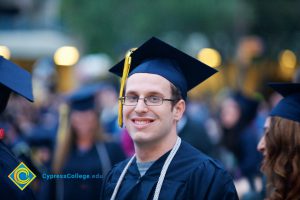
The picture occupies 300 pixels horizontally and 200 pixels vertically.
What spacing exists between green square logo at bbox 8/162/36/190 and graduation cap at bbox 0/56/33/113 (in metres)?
0.44

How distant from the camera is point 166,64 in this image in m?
4.20

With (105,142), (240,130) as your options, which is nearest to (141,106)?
(105,142)

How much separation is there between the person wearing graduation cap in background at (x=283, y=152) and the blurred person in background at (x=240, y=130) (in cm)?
318

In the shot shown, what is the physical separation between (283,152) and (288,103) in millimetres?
409

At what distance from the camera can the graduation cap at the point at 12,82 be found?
13.9 feet

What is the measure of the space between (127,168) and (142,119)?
0.38 metres

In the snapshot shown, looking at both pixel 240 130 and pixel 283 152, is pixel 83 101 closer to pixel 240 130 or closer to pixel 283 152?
pixel 240 130

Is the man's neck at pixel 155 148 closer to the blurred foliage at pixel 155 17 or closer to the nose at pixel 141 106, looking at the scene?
the nose at pixel 141 106

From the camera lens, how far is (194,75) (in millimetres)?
4391

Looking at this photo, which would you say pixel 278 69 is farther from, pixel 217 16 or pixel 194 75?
pixel 194 75

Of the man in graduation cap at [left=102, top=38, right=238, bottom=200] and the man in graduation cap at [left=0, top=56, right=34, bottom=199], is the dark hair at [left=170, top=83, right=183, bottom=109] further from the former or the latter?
the man in graduation cap at [left=0, top=56, right=34, bottom=199]

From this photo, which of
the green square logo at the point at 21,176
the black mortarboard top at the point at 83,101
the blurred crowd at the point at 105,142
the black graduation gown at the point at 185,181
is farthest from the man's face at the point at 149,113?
the black mortarboard top at the point at 83,101

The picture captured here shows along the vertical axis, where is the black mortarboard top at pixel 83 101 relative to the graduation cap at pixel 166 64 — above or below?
below

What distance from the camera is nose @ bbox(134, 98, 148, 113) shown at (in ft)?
13.0
